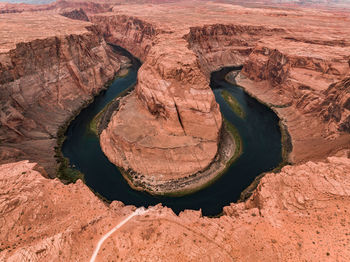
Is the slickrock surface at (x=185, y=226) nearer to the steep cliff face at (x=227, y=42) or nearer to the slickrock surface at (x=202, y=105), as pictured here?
the slickrock surface at (x=202, y=105)

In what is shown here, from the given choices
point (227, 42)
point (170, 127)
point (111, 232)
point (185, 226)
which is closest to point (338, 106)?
point (170, 127)

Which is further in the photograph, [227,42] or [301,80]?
[227,42]

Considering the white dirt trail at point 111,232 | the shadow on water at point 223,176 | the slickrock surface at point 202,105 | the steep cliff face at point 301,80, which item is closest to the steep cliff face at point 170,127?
the slickrock surface at point 202,105

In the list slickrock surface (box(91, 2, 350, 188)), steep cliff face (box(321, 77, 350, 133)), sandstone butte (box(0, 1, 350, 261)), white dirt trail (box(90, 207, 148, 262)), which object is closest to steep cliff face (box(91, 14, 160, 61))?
sandstone butte (box(0, 1, 350, 261))

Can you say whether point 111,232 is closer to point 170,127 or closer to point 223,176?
point 223,176

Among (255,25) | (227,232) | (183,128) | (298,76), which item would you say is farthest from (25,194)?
(255,25)

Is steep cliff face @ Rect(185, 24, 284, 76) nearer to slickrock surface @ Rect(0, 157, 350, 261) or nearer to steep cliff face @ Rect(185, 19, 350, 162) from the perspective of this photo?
steep cliff face @ Rect(185, 19, 350, 162)
